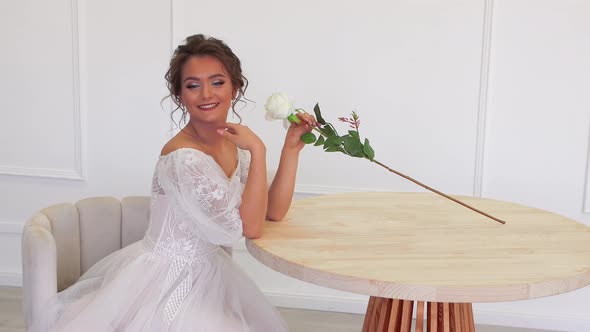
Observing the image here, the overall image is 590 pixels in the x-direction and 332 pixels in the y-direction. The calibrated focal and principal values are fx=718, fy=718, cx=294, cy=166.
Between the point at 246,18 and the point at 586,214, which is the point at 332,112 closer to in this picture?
the point at 246,18

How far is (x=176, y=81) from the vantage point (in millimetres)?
2102

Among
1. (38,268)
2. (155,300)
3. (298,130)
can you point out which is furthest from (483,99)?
(38,268)

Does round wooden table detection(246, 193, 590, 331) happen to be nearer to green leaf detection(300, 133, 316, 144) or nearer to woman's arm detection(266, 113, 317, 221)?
woman's arm detection(266, 113, 317, 221)

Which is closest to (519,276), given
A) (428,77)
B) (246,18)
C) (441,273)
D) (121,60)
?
(441,273)

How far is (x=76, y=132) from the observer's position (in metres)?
3.50

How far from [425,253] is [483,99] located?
5.21ft

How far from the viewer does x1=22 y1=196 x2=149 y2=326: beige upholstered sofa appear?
1.85 meters

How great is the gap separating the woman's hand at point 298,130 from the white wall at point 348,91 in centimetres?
124

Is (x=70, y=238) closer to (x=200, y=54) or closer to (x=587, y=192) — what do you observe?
(x=200, y=54)

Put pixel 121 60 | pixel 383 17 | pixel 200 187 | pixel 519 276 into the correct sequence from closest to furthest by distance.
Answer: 1. pixel 519 276
2. pixel 200 187
3. pixel 383 17
4. pixel 121 60

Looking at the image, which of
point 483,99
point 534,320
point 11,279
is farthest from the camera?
point 11,279

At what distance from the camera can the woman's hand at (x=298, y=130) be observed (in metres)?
2.02

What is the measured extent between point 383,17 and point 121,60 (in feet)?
4.11

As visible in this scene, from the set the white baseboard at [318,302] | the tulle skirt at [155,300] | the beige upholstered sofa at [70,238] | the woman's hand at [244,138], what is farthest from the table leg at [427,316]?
the white baseboard at [318,302]
